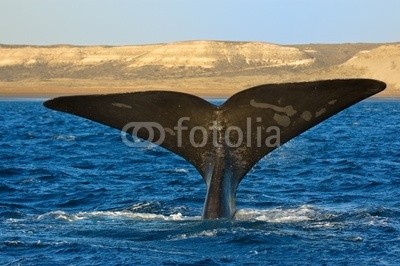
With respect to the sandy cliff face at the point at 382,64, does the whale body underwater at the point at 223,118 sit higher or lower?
higher

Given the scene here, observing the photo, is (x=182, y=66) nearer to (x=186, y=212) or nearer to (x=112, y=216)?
(x=186, y=212)

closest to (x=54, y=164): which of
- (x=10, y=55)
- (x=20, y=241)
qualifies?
(x=20, y=241)

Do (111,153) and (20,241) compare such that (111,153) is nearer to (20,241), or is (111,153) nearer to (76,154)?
(76,154)

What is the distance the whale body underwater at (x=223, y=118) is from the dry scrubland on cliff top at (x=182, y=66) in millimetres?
91204

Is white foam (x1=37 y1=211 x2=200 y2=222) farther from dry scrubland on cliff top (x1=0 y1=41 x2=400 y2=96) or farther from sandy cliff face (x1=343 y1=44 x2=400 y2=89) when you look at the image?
sandy cliff face (x1=343 y1=44 x2=400 y2=89)

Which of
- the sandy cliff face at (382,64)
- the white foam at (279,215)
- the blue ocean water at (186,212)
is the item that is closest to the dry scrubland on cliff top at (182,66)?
the sandy cliff face at (382,64)

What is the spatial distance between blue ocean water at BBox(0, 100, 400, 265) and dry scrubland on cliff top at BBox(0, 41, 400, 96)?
269ft

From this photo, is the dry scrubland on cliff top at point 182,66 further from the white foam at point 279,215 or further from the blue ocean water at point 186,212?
the white foam at point 279,215

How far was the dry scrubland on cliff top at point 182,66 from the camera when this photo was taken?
356ft

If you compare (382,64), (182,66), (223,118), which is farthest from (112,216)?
(182,66)

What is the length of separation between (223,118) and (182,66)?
130060mm

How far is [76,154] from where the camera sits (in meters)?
23.1

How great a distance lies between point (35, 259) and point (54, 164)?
36.2 ft

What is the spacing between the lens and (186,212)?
40.4ft
